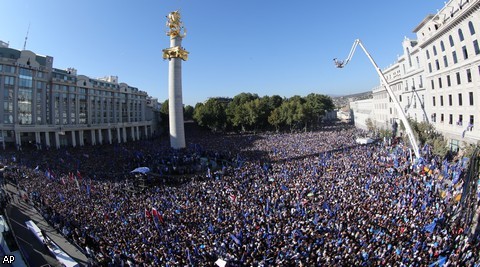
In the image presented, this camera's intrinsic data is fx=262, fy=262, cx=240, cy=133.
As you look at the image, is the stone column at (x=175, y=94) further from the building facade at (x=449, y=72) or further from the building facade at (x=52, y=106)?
the building facade at (x=449, y=72)

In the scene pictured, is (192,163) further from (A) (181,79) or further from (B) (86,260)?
(B) (86,260)

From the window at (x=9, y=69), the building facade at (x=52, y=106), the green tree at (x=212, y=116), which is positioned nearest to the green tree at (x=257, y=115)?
the green tree at (x=212, y=116)

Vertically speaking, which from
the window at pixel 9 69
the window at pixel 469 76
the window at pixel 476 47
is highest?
the window at pixel 9 69

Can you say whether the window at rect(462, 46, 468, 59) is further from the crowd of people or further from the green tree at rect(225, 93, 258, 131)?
the green tree at rect(225, 93, 258, 131)

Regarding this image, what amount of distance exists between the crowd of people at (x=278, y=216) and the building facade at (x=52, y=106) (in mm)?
27303

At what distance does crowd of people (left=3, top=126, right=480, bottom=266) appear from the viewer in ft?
36.7

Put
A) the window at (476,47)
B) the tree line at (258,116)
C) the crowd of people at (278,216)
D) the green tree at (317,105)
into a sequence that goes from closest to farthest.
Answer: the crowd of people at (278,216) → the window at (476,47) → the tree line at (258,116) → the green tree at (317,105)

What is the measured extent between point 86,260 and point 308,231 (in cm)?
1172

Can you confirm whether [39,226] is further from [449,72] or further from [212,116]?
[212,116]

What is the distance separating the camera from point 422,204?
15070 mm

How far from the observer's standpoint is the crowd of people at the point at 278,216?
1120 centimetres

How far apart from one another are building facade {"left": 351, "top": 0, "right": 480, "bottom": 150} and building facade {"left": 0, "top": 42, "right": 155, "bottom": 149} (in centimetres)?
6380

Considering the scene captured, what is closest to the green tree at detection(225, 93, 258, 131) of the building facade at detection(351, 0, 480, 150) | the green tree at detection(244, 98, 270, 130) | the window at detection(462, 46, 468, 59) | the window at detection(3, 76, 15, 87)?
the green tree at detection(244, 98, 270, 130)

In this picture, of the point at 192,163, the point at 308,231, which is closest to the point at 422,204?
the point at 308,231
